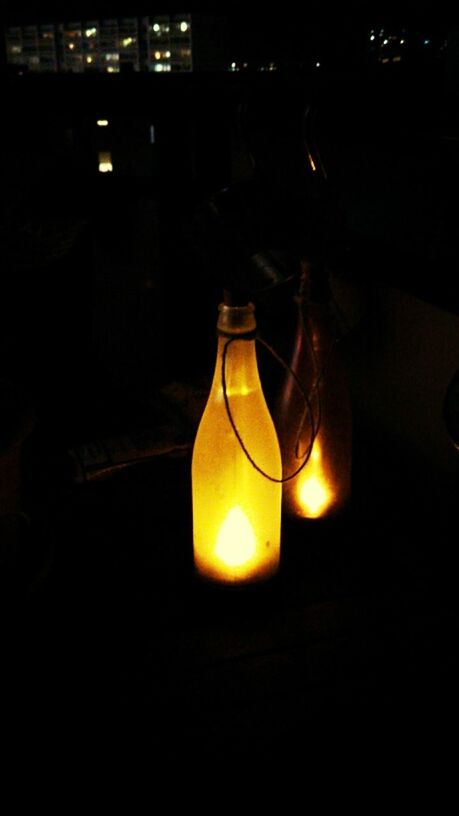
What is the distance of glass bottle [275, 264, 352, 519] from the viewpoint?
0.83 m

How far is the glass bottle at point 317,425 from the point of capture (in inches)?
32.8

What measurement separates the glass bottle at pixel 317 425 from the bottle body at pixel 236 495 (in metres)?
0.10

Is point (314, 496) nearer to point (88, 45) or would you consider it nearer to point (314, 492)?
point (314, 492)

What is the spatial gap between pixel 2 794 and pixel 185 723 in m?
0.14

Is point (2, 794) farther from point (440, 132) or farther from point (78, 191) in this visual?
point (78, 191)

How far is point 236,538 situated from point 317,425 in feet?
0.51

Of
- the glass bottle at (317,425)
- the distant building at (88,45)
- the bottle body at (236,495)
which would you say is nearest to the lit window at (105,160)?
the glass bottle at (317,425)

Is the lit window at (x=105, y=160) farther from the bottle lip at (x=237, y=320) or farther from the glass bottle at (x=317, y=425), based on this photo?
the bottle lip at (x=237, y=320)

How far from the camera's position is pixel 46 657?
2.28ft

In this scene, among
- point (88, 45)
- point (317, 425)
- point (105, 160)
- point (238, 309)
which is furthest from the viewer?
point (88, 45)

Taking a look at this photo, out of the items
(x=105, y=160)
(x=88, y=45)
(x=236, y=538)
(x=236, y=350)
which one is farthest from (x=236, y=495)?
(x=88, y=45)

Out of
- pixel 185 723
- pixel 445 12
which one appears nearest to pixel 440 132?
pixel 445 12

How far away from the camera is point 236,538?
0.75m

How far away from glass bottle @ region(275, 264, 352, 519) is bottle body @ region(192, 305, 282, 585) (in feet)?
0.32
